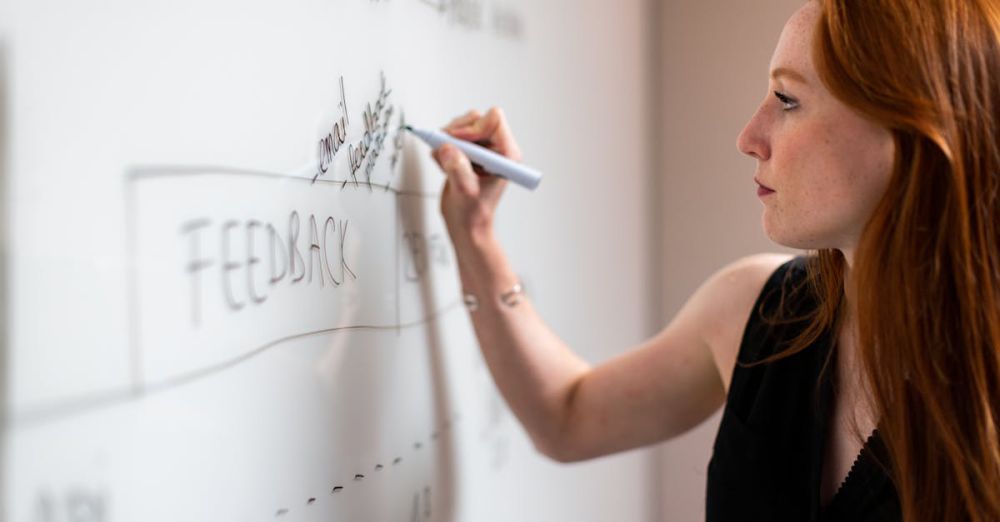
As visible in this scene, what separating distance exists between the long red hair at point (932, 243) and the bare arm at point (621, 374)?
0.17m

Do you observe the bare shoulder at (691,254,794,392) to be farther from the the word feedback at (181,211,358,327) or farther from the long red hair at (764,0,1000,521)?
the the word feedback at (181,211,358,327)

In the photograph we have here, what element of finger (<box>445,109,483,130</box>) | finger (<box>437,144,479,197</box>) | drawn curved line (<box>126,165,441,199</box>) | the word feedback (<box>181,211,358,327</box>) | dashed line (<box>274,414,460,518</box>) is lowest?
dashed line (<box>274,414,460,518</box>)

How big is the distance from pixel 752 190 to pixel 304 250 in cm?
73

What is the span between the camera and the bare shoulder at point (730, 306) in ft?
2.50

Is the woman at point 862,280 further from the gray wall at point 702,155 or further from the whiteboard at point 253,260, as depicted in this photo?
the gray wall at point 702,155

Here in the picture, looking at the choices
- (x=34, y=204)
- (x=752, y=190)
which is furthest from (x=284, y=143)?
(x=752, y=190)

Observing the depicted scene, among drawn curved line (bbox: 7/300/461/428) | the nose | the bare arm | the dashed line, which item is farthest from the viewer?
the bare arm

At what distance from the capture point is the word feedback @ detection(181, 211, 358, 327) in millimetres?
429

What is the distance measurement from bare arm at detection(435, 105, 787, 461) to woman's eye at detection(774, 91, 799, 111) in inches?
8.1

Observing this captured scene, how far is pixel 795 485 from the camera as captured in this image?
2.27 ft

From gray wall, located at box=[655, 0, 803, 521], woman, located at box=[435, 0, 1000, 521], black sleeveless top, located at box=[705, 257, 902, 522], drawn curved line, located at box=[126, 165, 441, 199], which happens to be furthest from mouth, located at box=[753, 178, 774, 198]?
gray wall, located at box=[655, 0, 803, 521]

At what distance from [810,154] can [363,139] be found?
0.87 ft

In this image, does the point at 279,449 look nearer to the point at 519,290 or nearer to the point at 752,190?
the point at 519,290

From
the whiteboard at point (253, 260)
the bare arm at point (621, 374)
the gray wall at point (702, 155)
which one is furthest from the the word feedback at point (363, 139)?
the gray wall at point (702, 155)
